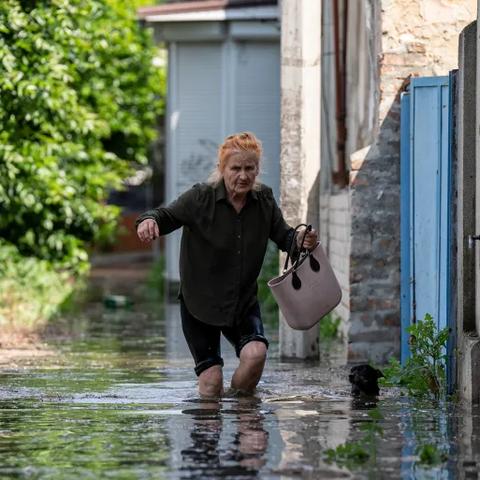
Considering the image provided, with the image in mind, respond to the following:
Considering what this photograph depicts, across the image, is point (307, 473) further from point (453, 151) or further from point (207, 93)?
point (207, 93)

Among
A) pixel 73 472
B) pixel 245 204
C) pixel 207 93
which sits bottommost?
pixel 73 472

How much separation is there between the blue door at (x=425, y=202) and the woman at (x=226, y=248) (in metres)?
1.30

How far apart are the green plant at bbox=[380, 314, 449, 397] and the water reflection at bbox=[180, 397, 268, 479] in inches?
42.3

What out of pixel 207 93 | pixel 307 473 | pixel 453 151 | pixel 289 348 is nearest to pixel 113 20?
pixel 207 93

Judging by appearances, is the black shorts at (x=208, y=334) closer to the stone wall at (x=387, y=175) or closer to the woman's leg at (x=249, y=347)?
the woman's leg at (x=249, y=347)


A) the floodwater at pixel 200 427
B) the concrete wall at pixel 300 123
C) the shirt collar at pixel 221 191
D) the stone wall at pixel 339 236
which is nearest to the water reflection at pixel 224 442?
the floodwater at pixel 200 427

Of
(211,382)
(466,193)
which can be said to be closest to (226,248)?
(211,382)

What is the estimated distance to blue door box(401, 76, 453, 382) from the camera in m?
10.4

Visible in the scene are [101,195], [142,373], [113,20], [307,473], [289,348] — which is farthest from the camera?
[113,20]

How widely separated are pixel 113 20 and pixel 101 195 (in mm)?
3153

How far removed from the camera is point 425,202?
36.4 ft

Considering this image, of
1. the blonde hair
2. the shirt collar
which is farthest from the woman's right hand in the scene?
the blonde hair

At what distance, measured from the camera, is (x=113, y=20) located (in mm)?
23000

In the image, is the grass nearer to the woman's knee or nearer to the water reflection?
the woman's knee
